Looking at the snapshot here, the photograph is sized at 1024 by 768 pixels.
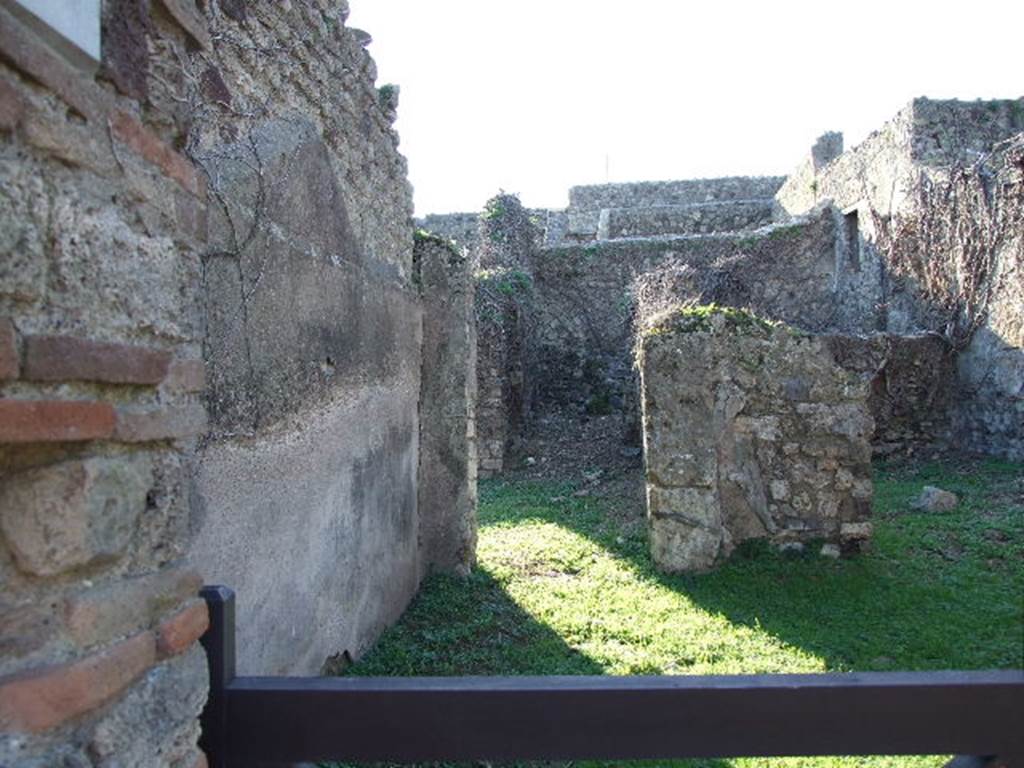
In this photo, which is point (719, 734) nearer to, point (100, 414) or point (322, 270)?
point (100, 414)

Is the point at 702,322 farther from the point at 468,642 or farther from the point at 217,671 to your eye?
the point at 217,671

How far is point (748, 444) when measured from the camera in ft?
19.8

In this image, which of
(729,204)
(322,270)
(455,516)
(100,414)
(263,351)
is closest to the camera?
(100,414)

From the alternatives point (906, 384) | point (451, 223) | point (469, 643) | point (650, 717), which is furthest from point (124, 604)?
point (451, 223)

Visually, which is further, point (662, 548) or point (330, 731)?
point (662, 548)

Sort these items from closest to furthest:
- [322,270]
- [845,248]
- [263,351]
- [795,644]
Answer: [263,351] < [322,270] < [795,644] < [845,248]

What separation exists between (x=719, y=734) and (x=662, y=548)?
185 inches

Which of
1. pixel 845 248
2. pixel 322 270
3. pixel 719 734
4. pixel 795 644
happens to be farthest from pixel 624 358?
pixel 719 734

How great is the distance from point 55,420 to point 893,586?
17.1 feet

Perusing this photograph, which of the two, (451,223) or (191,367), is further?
(451,223)

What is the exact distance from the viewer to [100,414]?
1.23 m

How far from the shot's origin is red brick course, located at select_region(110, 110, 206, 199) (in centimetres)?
133

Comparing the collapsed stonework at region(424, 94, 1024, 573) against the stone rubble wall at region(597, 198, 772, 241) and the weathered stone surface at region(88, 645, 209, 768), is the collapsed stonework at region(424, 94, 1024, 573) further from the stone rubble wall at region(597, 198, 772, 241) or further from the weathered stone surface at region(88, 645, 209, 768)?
the weathered stone surface at region(88, 645, 209, 768)

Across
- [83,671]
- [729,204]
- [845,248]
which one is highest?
[729,204]
